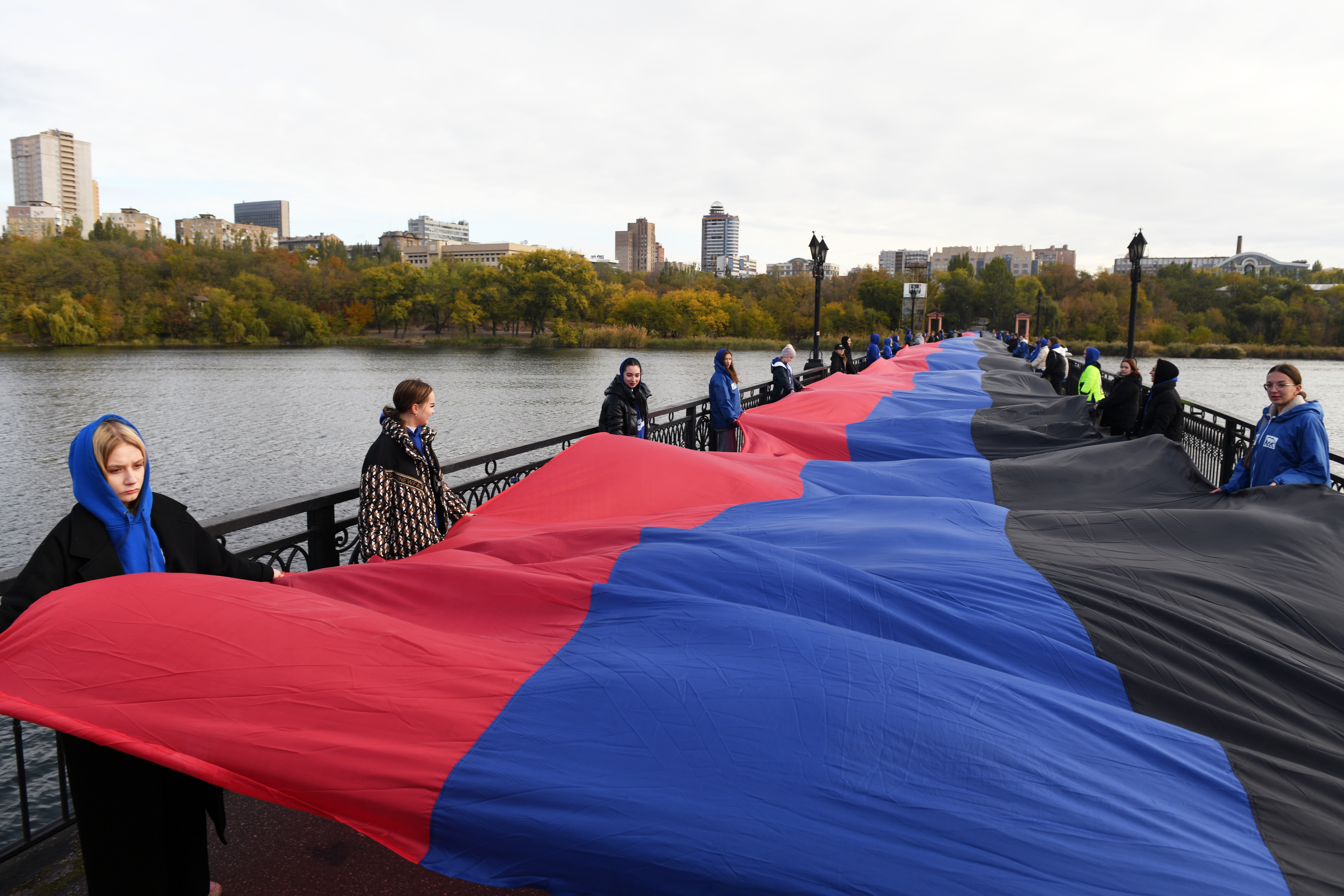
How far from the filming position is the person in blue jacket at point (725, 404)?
9000mm

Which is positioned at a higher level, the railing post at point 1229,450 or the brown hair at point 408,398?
the brown hair at point 408,398

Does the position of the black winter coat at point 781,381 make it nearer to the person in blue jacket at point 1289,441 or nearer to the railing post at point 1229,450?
the railing post at point 1229,450

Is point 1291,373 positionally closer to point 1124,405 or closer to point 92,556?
point 1124,405

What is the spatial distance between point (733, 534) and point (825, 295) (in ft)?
376

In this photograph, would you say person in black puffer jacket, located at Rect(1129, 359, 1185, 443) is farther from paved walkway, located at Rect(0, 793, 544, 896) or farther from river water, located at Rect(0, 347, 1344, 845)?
paved walkway, located at Rect(0, 793, 544, 896)

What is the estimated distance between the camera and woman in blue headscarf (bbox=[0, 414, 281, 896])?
214 centimetres

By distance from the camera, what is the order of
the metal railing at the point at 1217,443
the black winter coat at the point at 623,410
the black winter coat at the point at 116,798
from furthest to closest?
the metal railing at the point at 1217,443, the black winter coat at the point at 623,410, the black winter coat at the point at 116,798

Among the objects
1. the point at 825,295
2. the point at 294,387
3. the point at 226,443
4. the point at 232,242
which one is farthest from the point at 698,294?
the point at 232,242

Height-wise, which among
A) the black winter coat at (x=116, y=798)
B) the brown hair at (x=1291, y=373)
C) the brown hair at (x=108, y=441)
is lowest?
the black winter coat at (x=116, y=798)

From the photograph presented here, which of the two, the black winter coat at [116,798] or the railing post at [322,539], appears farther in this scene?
the railing post at [322,539]

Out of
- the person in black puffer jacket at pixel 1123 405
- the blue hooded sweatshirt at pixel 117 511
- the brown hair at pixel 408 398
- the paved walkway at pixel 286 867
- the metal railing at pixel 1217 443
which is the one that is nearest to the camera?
the blue hooded sweatshirt at pixel 117 511

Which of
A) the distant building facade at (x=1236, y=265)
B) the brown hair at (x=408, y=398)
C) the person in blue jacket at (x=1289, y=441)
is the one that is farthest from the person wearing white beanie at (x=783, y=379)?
the distant building facade at (x=1236, y=265)

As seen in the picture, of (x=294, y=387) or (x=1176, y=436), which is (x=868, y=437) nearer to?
(x=1176, y=436)

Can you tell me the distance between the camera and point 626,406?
7594 mm
